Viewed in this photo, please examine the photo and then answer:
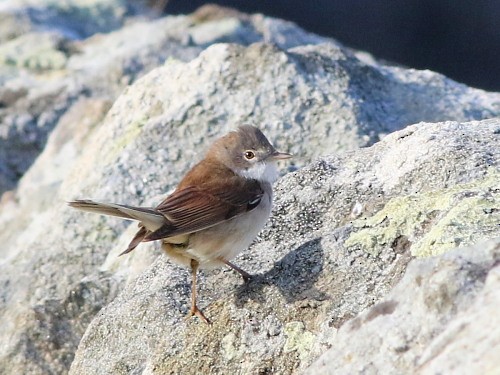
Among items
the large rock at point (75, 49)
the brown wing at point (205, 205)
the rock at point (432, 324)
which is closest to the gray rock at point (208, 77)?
the large rock at point (75, 49)

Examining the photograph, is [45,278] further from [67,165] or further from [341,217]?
[341,217]

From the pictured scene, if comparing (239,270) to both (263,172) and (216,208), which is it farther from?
(263,172)

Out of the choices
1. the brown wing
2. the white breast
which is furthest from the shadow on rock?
the brown wing

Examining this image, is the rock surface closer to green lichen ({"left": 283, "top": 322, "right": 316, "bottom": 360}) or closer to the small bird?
green lichen ({"left": 283, "top": 322, "right": 316, "bottom": 360})

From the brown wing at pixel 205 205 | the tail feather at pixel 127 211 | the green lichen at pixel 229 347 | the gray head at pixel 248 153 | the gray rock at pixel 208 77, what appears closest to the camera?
the green lichen at pixel 229 347

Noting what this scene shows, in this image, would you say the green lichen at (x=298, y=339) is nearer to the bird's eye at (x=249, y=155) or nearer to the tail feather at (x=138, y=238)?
the tail feather at (x=138, y=238)

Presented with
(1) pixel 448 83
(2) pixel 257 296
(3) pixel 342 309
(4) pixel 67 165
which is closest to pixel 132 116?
(4) pixel 67 165
